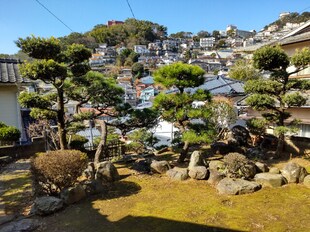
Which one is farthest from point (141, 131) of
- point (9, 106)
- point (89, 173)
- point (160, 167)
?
point (9, 106)

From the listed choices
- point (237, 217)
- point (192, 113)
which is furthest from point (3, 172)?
point (237, 217)

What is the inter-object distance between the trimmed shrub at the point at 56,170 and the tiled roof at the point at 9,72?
6648 millimetres

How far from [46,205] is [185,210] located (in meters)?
3.13

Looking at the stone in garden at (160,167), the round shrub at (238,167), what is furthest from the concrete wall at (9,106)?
the round shrub at (238,167)

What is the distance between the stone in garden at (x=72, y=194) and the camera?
5.98m

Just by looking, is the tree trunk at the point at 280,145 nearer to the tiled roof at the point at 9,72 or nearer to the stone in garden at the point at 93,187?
the stone in garden at the point at 93,187

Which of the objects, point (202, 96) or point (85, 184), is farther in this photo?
→ point (202, 96)

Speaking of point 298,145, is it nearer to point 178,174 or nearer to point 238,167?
point 238,167

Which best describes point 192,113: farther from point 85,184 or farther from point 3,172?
point 3,172

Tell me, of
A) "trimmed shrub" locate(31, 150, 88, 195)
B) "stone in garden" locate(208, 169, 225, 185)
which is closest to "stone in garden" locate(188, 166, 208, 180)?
"stone in garden" locate(208, 169, 225, 185)

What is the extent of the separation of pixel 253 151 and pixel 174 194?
5108mm

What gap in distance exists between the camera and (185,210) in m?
→ 5.57

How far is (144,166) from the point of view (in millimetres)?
8719

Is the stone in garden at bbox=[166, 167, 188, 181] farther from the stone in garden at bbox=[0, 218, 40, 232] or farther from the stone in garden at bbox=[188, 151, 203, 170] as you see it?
the stone in garden at bbox=[0, 218, 40, 232]
